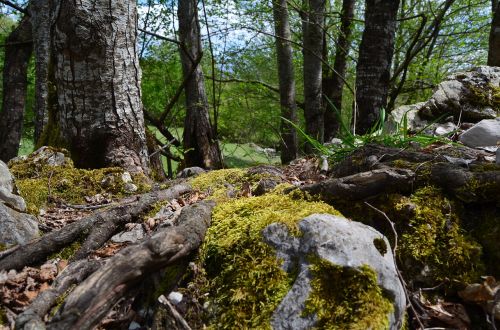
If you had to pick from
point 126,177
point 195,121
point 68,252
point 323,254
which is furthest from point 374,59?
point 68,252

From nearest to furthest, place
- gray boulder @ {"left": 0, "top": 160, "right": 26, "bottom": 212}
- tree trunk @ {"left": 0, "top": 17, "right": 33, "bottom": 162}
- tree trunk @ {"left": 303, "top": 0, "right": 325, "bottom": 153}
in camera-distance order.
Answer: gray boulder @ {"left": 0, "top": 160, "right": 26, "bottom": 212}
tree trunk @ {"left": 303, "top": 0, "right": 325, "bottom": 153}
tree trunk @ {"left": 0, "top": 17, "right": 33, "bottom": 162}

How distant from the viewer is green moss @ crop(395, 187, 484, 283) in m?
1.79

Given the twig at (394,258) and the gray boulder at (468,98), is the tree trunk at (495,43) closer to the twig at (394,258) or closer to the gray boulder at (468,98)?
the gray boulder at (468,98)

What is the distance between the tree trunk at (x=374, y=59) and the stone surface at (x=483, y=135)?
1721mm

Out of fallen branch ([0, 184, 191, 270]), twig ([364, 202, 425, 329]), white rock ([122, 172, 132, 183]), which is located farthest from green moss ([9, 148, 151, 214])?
twig ([364, 202, 425, 329])

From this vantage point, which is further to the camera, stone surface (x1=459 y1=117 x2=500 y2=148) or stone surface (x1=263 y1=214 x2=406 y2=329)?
stone surface (x1=459 y1=117 x2=500 y2=148)

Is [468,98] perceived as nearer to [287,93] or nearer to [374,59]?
[374,59]

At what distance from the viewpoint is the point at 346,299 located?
59.3 inches

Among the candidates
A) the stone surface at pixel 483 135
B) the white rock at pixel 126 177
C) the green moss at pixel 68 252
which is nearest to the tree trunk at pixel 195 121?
the white rock at pixel 126 177

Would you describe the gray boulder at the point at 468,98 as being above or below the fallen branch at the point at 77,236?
above

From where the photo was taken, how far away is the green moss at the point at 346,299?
1434mm

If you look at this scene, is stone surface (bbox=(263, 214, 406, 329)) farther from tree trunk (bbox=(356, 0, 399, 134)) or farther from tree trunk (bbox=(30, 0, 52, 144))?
tree trunk (bbox=(30, 0, 52, 144))

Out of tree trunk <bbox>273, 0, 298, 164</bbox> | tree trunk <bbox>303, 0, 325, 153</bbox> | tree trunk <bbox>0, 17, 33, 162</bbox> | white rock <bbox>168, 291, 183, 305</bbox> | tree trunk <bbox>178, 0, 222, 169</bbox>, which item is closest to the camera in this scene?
white rock <bbox>168, 291, 183, 305</bbox>

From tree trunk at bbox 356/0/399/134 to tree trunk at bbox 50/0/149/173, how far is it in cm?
296
